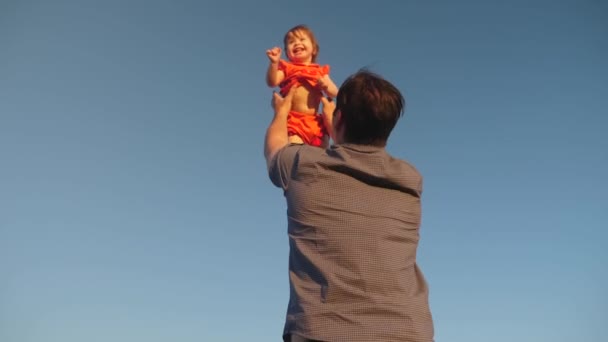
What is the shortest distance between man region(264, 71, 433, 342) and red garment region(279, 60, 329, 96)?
2080 millimetres

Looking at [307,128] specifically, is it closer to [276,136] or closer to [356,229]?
[276,136]

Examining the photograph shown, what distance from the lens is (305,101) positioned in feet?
15.1

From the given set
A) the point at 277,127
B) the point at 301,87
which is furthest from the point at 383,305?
the point at 301,87

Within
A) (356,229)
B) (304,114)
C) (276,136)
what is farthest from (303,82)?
(356,229)

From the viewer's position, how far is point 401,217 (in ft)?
7.75

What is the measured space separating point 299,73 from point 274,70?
0.21 meters

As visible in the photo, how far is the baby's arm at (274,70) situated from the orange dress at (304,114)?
5 centimetres

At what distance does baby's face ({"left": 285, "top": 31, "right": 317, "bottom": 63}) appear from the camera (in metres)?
4.96

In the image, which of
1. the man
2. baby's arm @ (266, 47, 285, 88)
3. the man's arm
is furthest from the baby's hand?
the man

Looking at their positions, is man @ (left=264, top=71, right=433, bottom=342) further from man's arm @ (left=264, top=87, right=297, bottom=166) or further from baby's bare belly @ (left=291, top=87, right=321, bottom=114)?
baby's bare belly @ (left=291, top=87, right=321, bottom=114)

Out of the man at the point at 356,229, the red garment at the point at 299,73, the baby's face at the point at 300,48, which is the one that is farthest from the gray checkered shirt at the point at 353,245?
the baby's face at the point at 300,48

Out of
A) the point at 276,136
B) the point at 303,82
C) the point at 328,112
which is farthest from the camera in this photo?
the point at 303,82

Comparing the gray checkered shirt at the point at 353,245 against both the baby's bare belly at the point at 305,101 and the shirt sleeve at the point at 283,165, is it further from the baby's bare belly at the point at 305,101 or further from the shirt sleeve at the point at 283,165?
the baby's bare belly at the point at 305,101

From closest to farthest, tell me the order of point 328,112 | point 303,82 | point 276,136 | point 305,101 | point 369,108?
point 369,108 → point 276,136 → point 328,112 → point 305,101 → point 303,82
